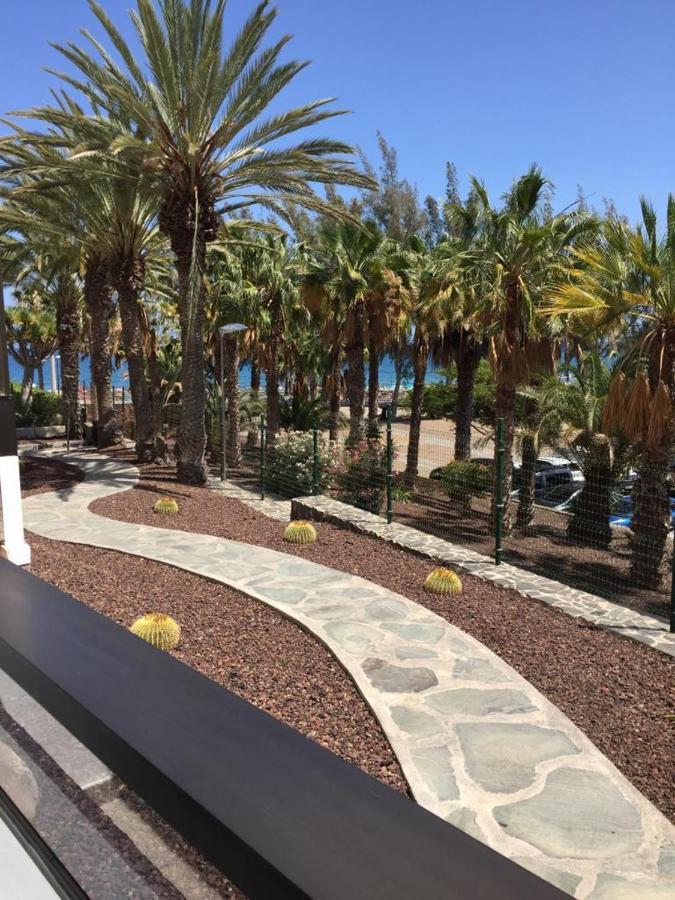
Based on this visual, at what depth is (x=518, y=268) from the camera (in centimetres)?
1380

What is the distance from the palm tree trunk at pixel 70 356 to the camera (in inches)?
963

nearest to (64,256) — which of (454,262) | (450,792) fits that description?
(454,262)

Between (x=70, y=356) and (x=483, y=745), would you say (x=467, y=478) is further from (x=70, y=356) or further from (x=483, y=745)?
(x=70, y=356)

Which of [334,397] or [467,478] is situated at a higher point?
[334,397]

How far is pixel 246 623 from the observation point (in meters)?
6.38

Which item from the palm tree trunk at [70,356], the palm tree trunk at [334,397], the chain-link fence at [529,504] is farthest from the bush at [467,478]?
the palm tree trunk at [70,356]

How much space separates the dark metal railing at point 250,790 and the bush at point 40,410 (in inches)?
1101

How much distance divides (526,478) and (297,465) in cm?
518

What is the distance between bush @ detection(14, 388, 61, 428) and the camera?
27.2m

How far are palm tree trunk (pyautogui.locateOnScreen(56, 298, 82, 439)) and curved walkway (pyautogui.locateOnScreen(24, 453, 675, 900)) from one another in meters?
18.7

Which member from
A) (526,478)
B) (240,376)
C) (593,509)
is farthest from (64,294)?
(593,509)

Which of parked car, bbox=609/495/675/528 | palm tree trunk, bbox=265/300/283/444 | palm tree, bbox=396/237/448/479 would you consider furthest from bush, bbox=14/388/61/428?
parked car, bbox=609/495/675/528

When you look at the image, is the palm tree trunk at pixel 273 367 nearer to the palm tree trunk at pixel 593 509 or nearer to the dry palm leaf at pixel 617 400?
the palm tree trunk at pixel 593 509

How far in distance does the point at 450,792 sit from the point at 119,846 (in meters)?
3.23
